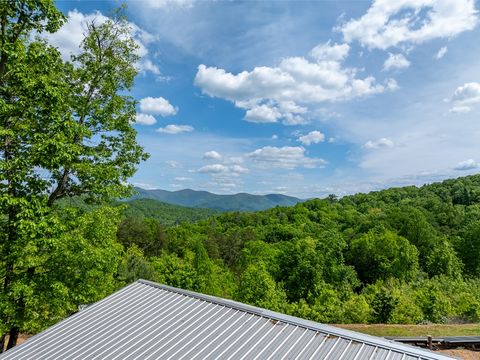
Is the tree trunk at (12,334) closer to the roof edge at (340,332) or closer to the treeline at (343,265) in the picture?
the roof edge at (340,332)

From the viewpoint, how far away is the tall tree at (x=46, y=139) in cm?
841

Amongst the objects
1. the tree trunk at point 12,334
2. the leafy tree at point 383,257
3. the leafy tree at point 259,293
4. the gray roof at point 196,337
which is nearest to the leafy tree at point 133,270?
the leafy tree at point 259,293

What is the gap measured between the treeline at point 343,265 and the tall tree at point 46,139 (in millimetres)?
17023

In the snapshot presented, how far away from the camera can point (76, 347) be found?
235 inches

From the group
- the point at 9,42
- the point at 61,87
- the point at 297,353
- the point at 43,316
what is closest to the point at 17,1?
the point at 9,42

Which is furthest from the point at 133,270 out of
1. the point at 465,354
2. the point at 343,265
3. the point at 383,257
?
the point at 383,257

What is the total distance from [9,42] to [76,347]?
7.93 meters

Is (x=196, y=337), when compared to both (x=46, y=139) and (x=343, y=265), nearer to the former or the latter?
(x=46, y=139)

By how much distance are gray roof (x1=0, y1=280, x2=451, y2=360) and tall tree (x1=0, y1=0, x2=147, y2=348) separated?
3.06 metres

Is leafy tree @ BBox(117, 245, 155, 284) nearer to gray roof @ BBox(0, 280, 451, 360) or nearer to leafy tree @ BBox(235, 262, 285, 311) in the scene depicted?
leafy tree @ BBox(235, 262, 285, 311)

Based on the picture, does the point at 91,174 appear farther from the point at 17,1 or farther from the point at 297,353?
the point at 297,353

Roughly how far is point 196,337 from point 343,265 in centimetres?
3516

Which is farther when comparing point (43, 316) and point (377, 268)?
point (377, 268)

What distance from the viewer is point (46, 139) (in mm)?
8383
